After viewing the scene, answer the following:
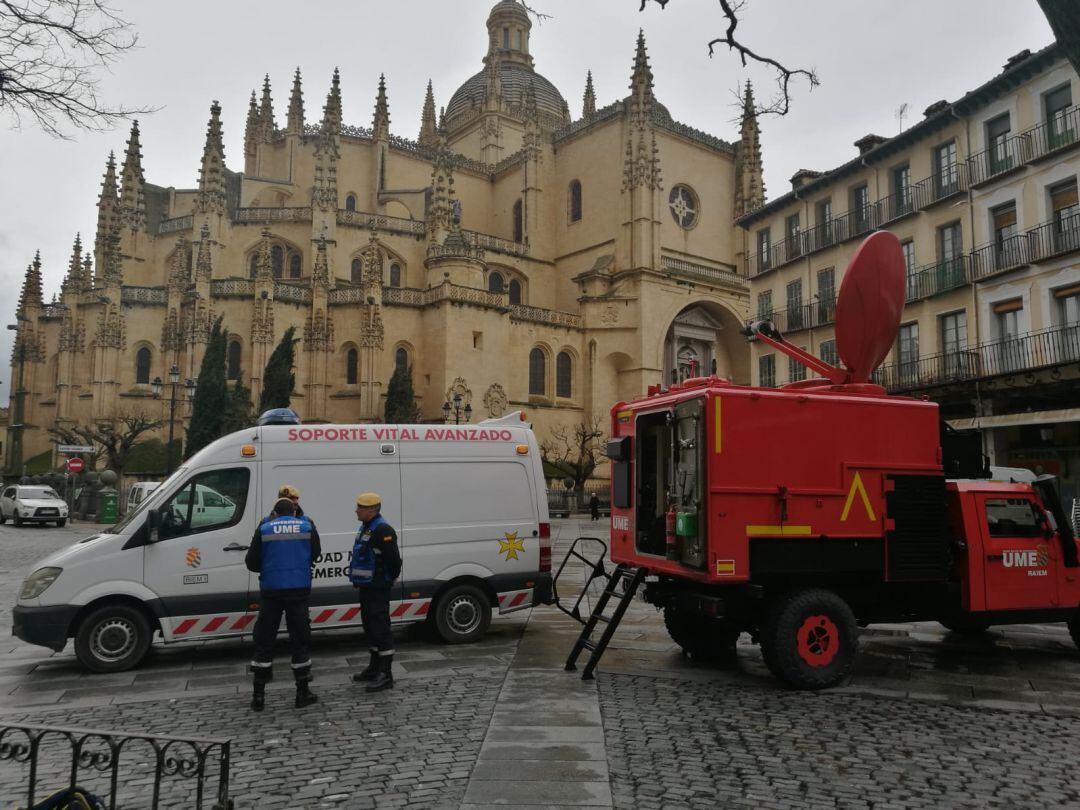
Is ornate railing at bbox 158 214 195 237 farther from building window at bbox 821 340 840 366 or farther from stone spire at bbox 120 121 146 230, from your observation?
building window at bbox 821 340 840 366

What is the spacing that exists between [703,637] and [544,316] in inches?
1424

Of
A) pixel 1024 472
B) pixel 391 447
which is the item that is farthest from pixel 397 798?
pixel 1024 472

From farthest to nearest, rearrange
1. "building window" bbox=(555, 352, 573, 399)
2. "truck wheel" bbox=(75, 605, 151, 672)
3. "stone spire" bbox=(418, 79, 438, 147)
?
"stone spire" bbox=(418, 79, 438, 147) → "building window" bbox=(555, 352, 573, 399) → "truck wheel" bbox=(75, 605, 151, 672)

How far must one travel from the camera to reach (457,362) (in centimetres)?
3897

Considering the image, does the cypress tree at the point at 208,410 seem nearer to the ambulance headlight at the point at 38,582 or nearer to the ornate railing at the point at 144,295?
the ornate railing at the point at 144,295

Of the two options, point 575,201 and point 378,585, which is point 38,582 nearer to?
point 378,585

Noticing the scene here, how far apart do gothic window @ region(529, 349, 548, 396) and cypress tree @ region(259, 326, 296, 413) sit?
1280 centimetres

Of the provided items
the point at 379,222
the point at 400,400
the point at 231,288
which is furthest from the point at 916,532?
the point at 379,222

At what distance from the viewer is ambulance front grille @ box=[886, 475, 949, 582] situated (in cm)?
704

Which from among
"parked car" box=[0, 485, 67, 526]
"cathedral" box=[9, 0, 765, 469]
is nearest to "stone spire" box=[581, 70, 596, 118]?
"cathedral" box=[9, 0, 765, 469]

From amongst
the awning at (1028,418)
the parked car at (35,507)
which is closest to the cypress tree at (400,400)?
the parked car at (35,507)

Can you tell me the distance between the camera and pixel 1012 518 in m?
7.59

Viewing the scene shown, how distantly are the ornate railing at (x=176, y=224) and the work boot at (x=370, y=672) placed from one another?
133 ft

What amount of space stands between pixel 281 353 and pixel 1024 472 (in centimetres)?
3197
